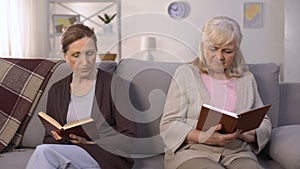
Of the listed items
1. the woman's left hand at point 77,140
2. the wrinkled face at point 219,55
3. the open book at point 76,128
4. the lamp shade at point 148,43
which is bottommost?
the woman's left hand at point 77,140

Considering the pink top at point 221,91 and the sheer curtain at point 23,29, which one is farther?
the sheer curtain at point 23,29

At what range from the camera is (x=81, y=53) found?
198cm

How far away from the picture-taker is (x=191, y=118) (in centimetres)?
196

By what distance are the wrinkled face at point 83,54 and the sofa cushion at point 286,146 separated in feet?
2.99

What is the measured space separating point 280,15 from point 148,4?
56.9 inches

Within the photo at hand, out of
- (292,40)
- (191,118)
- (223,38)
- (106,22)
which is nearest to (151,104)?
(191,118)

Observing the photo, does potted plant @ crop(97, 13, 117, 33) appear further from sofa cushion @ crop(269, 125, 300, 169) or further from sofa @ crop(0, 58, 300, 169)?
sofa cushion @ crop(269, 125, 300, 169)

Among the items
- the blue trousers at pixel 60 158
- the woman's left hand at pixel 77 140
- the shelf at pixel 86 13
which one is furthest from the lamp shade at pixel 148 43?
the blue trousers at pixel 60 158

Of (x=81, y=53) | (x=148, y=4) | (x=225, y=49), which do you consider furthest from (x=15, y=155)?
(x=148, y=4)

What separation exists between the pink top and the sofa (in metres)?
0.22

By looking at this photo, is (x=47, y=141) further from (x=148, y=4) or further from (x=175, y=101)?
(x=148, y=4)

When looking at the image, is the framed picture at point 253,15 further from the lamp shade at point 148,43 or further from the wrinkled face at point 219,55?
the wrinkled face at point 219,55

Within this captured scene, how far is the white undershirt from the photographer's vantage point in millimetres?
1986

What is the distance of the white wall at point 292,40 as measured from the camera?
4168 millimetres
